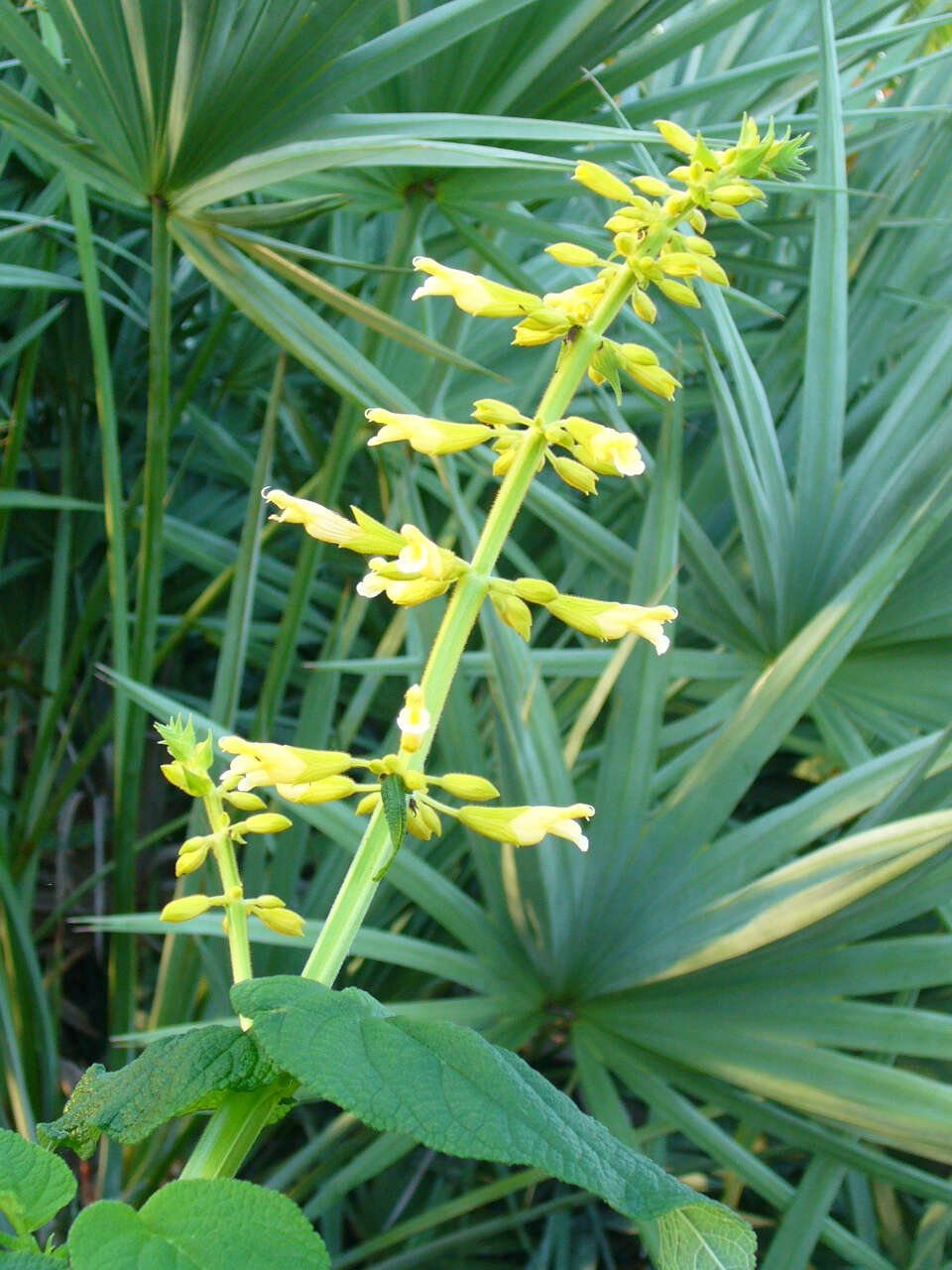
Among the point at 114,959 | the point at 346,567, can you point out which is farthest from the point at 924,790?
the point at 346,567

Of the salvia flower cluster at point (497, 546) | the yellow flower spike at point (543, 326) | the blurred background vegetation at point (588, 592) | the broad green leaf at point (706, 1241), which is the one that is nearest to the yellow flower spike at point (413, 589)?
the salvia flower cluster at point (497, 546)

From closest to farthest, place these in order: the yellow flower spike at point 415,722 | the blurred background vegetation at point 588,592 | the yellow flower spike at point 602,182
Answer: the yellow flower spike at point 415,722 → the yellow flower spike at point 602,182 → the blurred background vegetation at point 588,592

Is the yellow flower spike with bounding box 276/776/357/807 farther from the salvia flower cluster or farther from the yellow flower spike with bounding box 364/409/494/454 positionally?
the yellow flower spike with bounding box 364/409/494/454

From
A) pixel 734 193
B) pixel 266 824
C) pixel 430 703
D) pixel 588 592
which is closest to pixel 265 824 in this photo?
pixel 266 824

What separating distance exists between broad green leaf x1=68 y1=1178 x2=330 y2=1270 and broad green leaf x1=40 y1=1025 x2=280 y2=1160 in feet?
0.10

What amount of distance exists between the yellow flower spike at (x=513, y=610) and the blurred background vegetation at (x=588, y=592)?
495 millimetres

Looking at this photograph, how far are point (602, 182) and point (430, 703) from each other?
0.87 feet

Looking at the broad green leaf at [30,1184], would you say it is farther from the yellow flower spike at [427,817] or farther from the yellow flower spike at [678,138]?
the yellow flower spike at [678,138]

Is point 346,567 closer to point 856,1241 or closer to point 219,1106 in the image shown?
point 856,1241

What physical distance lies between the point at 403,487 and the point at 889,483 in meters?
0.48

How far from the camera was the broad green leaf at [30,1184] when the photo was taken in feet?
0.93

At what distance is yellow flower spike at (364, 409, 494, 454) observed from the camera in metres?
0.44

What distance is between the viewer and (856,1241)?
3.82ft

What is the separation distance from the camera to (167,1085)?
1.04 feet
